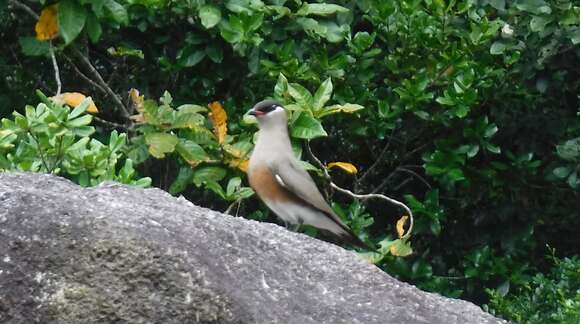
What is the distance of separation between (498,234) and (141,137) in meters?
2.45

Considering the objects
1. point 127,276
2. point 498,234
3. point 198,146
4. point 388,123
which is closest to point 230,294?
point 127,276

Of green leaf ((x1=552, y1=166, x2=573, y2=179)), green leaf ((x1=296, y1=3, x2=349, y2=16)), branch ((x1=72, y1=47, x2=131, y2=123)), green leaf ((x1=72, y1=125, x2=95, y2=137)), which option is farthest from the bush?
branch ((x1=72, y1=47, x2=131, y2=123))

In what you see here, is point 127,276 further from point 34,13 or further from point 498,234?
point 498,234

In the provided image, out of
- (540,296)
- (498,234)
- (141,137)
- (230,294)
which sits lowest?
(498,234)

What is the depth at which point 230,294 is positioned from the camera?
4.16 meters

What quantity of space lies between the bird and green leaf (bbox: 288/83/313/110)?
0.34 ft

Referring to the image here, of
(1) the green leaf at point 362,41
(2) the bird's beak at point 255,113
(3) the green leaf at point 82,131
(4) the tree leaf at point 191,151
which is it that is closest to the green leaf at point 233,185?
(4) the tree leaf at point 191,151

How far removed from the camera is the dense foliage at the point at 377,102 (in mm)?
6977

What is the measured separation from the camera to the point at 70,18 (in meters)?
6.91

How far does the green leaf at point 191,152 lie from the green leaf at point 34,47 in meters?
1.03

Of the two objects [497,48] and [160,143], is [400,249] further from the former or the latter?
[497,48]

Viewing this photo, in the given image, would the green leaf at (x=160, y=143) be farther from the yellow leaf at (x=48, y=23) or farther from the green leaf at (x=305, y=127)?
the yellow leaf at (x=48, y=23)

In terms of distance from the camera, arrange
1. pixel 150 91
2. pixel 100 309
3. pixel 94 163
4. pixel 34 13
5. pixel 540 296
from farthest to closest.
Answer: pixel 150 91, pixel 34 13, pixel 540 296, pixel 94 163, pixel 100 309

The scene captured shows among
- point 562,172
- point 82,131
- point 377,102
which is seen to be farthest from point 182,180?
point 562,172
